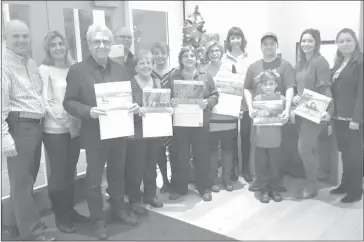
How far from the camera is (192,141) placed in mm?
2877

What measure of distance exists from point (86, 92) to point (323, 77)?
70.4 inches

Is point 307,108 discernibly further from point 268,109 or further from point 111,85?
point 111,85

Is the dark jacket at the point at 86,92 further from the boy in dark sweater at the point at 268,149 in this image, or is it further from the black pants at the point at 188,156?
the boy in dark sweater at the point at 268,149

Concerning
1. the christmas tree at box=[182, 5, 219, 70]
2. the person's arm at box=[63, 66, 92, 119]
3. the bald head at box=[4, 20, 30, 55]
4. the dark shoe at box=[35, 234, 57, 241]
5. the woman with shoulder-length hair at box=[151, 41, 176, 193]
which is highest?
the christmas tree at box=[182, 5, 219, 70]

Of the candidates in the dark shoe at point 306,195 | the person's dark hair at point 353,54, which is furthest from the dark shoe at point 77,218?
the person's dark hair at point 353,54

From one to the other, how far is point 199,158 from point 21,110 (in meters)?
1.46

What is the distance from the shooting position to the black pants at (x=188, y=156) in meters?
2.82

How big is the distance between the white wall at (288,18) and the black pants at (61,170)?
1.55 metres

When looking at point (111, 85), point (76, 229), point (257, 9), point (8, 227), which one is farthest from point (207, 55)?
point (8, 227)

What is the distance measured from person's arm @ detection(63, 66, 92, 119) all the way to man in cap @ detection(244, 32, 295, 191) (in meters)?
1.42

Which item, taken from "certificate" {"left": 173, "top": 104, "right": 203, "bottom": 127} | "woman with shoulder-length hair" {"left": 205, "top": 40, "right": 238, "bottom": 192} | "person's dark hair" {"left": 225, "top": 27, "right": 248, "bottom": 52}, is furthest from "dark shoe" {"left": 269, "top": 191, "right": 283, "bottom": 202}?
"person's dark hair" {"left": 225, "top": 27, "right": 248, "bottom": 52}

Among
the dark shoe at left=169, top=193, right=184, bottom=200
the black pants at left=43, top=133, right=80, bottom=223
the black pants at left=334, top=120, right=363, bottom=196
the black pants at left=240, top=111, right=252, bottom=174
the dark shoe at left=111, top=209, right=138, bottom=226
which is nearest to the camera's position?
the black pants at left=43, top=133, right=80, bottom=223

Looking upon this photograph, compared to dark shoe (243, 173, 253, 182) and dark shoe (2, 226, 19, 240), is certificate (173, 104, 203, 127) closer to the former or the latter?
dark shoe (243, 173, 253, 182)

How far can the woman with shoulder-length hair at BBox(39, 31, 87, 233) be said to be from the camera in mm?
2234
